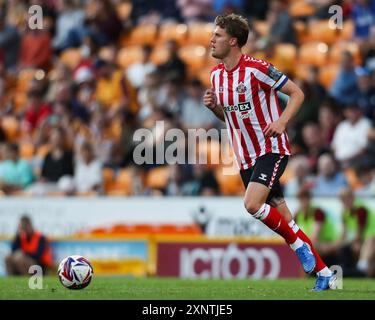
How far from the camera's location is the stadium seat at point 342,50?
58.6 feet

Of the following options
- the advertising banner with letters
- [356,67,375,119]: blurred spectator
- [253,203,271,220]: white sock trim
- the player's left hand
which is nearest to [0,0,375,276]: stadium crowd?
[356,67,375,119]: blurred spectator

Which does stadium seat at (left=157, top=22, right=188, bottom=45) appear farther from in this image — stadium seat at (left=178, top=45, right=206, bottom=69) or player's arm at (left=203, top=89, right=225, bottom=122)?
player's arm at (left=203, top=89, right=225, bottom=122)

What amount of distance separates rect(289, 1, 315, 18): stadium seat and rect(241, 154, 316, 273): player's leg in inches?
388

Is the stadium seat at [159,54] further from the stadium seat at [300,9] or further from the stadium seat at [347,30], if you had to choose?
the stadium seat at [347,30]

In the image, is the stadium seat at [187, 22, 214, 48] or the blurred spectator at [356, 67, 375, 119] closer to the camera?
the blurred spectator at [356, 67, 375, 119]

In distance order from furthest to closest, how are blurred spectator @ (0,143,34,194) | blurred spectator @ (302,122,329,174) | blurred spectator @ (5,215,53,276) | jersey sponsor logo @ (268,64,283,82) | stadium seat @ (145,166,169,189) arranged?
blurred spectator @ (0,143,34,194)
stadium seat @ (145,166,169,189)
blurred spectator @ (302,122,329,174)
blurred spectator @ (5,215,53,276)
jersey sponsor logo @ (268,64,283,82)

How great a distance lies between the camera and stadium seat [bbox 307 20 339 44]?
18.7m

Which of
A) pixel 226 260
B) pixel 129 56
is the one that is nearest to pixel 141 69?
pixel 129 56

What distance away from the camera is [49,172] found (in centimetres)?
1769

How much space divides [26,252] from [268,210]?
274 inches

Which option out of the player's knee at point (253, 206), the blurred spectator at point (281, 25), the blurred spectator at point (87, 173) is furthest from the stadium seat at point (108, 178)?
the player's knee at point (253, 206)

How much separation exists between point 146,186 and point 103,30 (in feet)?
16.6
